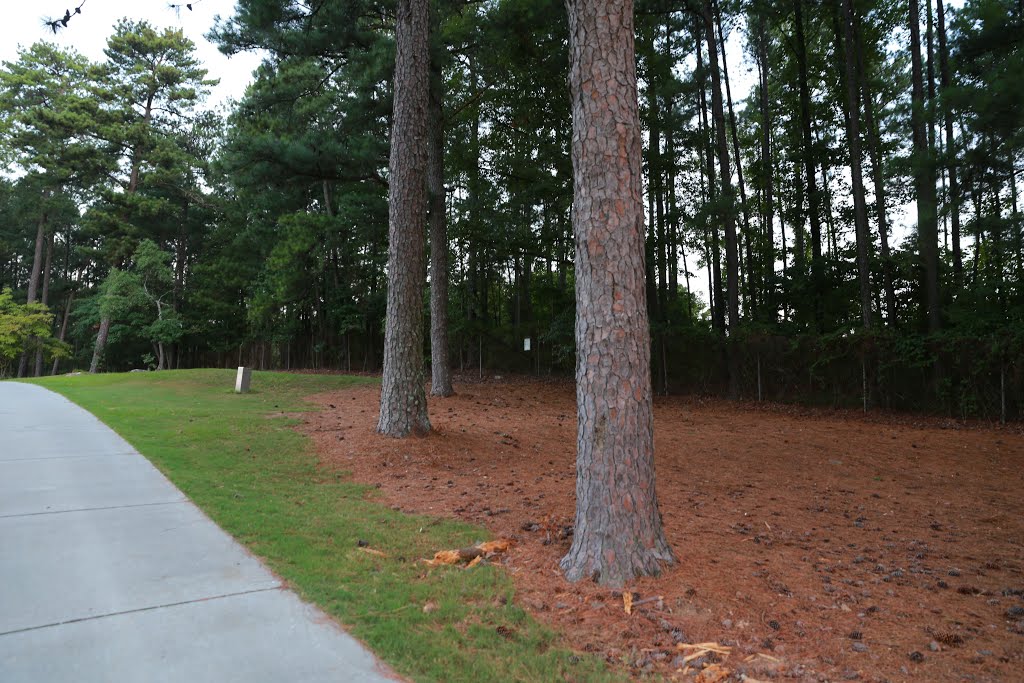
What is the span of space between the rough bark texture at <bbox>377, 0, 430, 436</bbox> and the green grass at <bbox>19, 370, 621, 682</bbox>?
1.46m

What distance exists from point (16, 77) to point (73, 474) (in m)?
40.6

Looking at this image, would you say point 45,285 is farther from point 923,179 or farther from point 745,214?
point 923,179

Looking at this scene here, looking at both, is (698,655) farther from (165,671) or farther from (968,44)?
(968,44)

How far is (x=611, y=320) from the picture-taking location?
4012 millimetres

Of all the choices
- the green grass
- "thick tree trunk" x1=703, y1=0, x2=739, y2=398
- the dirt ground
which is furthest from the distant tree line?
the green grass

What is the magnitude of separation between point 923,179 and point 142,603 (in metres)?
15.1

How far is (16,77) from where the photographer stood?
116 feet

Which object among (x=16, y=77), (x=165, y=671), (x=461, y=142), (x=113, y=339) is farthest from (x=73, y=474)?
(x=16, y=77)

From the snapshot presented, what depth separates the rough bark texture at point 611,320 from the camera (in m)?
3.93

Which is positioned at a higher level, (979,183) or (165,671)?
(979,183)

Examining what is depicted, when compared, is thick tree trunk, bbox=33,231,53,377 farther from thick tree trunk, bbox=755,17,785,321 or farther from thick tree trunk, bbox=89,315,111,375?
thick tree trunk, bbox=755,17,785,321

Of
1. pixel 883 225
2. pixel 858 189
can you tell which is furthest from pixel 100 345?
pixel 883 225

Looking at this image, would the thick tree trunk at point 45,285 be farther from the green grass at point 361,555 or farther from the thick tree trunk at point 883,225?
the thick tree trunk at point 883,225

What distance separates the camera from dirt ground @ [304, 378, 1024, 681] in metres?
2.98
